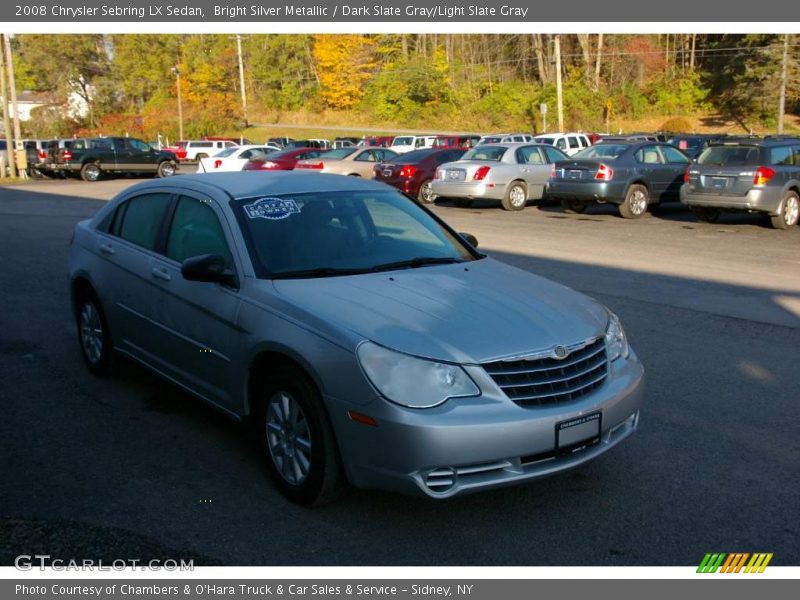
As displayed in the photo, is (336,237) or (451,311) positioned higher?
(336,237)

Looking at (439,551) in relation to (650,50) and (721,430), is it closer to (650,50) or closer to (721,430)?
(721,430)

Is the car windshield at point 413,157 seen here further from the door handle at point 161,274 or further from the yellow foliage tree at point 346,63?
the yellow foliage tree at point 346,63

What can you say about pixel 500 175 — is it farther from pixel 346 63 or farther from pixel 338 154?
pixel 346 63

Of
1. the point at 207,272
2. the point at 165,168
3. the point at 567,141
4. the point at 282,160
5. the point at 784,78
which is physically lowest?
the point at 165,168

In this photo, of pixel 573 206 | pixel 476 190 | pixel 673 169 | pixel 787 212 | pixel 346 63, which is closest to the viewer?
pixel 787 212

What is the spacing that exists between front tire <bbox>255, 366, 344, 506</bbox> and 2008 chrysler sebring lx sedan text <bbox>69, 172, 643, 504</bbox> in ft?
0.03

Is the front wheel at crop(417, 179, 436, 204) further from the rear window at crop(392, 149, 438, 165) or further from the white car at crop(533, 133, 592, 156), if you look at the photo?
the white car at crop(533, 133, 592, 156)

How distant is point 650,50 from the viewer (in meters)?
76.0

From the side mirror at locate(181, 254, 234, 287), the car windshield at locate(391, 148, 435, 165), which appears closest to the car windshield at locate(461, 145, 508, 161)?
the car windshield at locate(391, 148, 435, 165)

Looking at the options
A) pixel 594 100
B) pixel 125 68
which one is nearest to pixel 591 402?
pixel 594 100

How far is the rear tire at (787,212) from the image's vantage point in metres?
16.5

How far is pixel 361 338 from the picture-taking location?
4035 millimetres

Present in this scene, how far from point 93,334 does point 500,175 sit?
51.8ft

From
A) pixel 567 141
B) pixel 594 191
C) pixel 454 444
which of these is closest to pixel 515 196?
pixel 594 191
